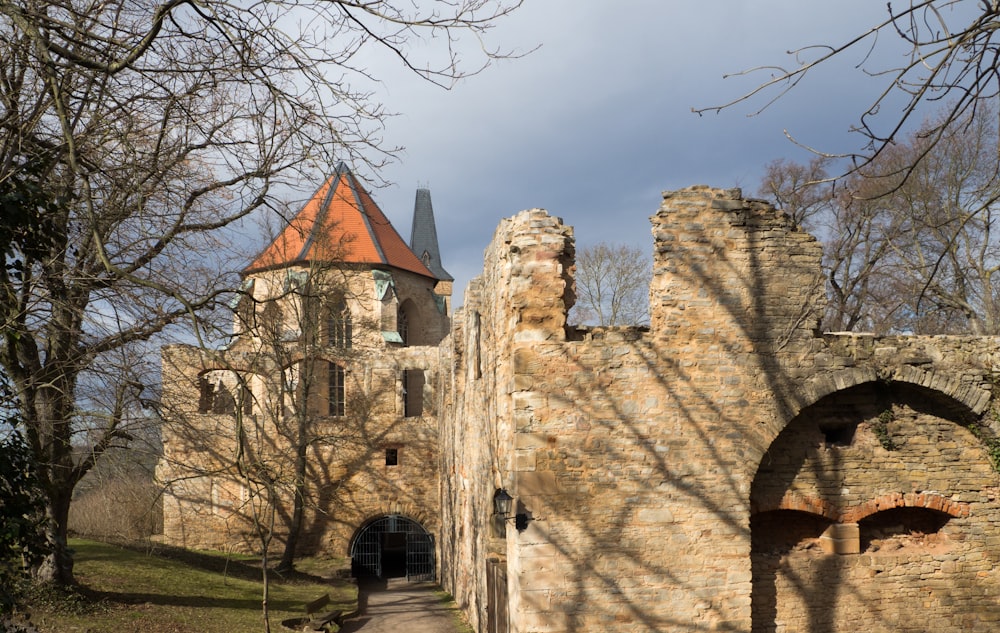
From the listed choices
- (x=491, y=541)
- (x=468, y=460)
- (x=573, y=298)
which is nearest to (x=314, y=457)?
(x=468, y=460)

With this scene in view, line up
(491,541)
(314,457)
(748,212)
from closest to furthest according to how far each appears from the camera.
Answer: (748,212), (491,541), (314,457)

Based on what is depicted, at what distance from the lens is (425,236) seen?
47.3m

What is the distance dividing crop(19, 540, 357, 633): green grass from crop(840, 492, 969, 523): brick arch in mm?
8469

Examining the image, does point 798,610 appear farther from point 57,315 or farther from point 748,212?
point 57,315

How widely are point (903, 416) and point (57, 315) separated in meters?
8.70

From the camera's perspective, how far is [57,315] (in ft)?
21.1

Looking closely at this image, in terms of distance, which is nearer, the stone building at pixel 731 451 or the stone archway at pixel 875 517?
the stone building at pixel 731 451

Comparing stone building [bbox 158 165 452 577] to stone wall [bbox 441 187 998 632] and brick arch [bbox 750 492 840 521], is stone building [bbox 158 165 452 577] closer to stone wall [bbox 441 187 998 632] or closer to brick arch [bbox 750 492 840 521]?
stone wall [bbox 441 187 998 632]

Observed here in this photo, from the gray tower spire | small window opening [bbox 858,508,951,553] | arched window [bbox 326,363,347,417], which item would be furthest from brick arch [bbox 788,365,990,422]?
the gray tower spire

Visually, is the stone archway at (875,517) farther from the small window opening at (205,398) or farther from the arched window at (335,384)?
the arched window at (335,384)

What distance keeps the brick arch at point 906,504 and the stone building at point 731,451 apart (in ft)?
0.07

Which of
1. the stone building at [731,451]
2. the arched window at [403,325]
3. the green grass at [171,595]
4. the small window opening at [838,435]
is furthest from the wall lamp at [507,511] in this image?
the arched window at [403,325]

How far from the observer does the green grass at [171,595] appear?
11.7 meters

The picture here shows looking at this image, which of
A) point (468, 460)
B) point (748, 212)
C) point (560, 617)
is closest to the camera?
point (560, 617)
